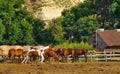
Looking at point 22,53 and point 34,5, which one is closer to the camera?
point 22,53

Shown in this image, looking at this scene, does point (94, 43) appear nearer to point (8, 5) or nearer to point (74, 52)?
point (8, 5)

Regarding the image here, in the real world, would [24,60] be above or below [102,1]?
below

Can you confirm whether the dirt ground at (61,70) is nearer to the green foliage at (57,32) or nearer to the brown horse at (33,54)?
the brown horse at (33,54)

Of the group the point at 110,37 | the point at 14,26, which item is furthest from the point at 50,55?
the point at 14,26

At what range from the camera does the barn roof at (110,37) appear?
68.6m

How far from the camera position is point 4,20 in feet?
282

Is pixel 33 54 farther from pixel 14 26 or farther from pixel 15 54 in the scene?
pixel 14 26

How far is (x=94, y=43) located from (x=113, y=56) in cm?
2369

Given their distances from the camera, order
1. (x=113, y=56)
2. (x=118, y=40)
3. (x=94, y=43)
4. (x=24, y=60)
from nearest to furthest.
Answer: (x=24, y=60), (x=113, y=56), (x=118, y=40), (x=94, y=43)

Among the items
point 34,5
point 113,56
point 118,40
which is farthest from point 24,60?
point 34,5

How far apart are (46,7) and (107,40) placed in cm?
4886

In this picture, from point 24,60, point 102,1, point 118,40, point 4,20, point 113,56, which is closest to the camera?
point 24,60

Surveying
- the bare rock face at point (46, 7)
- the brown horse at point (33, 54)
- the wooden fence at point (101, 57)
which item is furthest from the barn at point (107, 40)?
the bare rock face at point (46, 7)

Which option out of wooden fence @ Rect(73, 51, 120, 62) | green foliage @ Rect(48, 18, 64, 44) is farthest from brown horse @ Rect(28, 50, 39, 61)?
green foliage @ Rect(48, 18, 64, 44)
